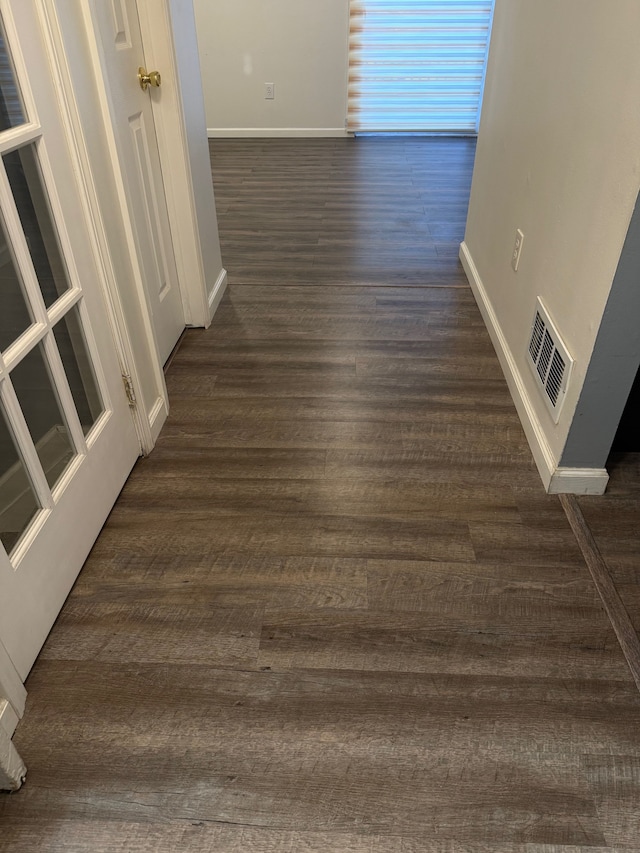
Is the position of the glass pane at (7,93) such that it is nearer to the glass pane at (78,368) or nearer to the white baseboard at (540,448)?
the glass pane at (78,368)

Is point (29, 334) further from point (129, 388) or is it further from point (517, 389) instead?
point (517, 389)

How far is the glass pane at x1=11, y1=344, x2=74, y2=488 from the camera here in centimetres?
130

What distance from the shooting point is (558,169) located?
1.77 meters

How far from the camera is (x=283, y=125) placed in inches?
225

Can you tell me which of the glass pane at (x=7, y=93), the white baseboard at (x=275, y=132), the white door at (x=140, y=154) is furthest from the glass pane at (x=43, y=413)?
the white baseboard at (x=275, y=132)

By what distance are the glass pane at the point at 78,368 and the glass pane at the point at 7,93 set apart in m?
0.42

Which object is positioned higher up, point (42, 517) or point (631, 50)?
point (631, 50)

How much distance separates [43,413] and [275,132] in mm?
5161

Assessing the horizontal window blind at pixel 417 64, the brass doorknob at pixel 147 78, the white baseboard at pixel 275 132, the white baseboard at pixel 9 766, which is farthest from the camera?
the white baseboard at pixel 275 132

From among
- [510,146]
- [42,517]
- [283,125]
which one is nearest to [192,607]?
[42,517]

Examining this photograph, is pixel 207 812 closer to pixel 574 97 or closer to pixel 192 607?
pixel 192 607

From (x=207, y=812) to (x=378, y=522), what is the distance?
81cm

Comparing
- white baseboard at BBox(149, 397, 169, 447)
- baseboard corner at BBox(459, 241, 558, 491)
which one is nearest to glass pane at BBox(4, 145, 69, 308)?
white baseboard at BBox(149, 397, 169, 447)

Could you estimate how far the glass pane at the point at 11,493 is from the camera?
125cm
